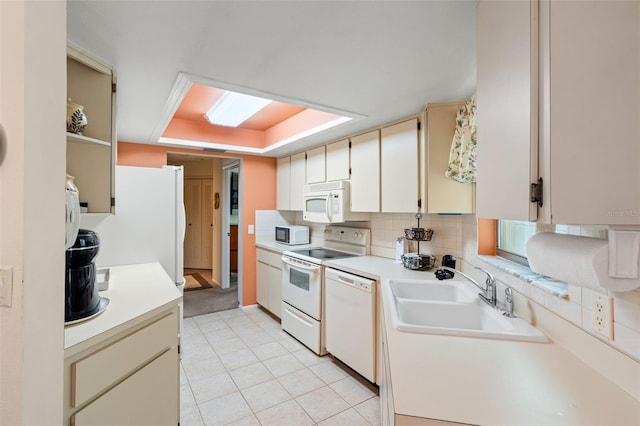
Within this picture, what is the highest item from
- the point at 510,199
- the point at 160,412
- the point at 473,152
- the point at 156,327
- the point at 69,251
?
the point at 473,152

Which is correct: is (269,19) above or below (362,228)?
above

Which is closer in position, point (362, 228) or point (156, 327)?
point (156, 327)

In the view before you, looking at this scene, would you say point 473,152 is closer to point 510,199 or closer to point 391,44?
point 391,44

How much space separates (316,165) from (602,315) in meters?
2.77

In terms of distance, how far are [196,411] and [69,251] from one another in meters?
1.45

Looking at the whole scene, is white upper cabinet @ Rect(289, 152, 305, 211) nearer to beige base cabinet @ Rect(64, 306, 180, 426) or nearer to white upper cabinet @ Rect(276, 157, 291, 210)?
white upper cabinet @ Rect(276, 157, 291, 210)

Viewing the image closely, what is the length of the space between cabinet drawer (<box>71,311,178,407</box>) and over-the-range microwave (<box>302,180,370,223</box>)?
172 cm

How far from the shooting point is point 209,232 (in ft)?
20.3

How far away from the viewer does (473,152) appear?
165 centimetres

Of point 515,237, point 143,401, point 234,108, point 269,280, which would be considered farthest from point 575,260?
point 269,280

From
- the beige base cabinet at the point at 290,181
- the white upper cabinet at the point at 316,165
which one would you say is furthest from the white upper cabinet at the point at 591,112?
the beige base cabinet at the point at 290,181

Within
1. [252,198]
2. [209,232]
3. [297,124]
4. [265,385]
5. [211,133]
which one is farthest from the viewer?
[209,232]

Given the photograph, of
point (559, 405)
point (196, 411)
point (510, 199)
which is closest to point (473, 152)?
point (510, 199)

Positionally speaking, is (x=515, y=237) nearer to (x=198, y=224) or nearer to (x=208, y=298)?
(x=208, y=298)
